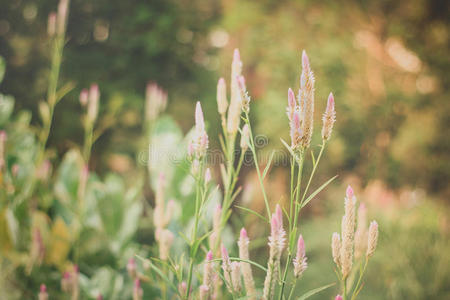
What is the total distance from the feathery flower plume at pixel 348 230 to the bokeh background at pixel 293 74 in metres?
1.74

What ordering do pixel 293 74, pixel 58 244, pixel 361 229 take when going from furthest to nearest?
1. pixel 293 74
2. pixel 58 244
3. pixel 361 229

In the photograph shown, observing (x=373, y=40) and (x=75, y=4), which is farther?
(x=373, y=40)

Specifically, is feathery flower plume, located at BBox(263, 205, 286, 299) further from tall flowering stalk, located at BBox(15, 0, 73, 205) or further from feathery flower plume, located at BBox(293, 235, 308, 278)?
tall flowering stalk, located at BBox(15, 0, 73, 205)

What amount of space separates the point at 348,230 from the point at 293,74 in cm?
247

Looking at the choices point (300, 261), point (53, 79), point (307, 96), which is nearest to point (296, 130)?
point (307, 96)

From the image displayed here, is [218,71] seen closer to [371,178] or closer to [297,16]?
[297,16]

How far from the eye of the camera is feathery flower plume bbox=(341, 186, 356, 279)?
0.39 meters

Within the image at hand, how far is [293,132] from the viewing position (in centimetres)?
39

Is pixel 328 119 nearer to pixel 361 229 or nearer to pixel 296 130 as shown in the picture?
pixel 296 130

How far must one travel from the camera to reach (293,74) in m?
2.76

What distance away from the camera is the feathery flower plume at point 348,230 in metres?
0.39

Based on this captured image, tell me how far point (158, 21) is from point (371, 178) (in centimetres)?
184

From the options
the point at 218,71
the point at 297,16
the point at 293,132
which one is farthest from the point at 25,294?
the point at 297,16

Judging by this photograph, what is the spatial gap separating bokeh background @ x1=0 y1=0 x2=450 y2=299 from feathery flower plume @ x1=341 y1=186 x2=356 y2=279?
1740 millimetres
